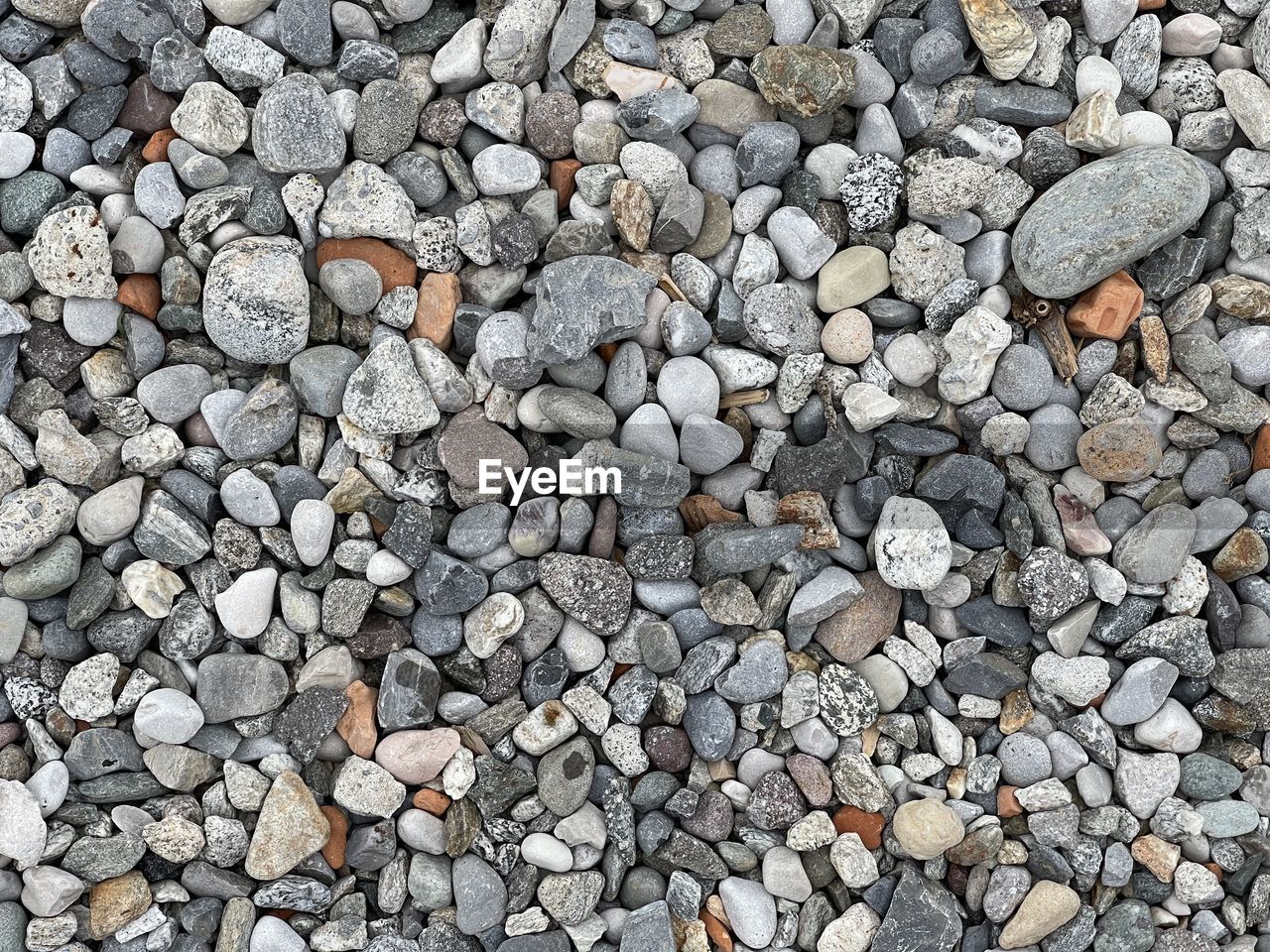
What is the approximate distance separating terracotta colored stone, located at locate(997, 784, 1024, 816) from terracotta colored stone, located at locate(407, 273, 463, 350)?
1.13 meters

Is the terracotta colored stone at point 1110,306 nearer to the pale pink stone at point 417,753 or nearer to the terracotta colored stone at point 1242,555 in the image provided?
the terracotta colored stone at point 1242,555

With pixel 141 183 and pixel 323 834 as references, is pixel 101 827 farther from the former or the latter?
pixel 141 183

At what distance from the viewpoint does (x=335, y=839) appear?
4.92 ft

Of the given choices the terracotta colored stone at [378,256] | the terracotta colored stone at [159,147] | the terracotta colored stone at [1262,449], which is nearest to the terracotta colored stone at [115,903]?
the terracotta colored stone at [378,256]

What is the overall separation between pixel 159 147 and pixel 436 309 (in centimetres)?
49

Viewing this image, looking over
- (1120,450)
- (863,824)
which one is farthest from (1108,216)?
(863,824)

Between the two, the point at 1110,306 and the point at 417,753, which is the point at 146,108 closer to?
the point at 417,753

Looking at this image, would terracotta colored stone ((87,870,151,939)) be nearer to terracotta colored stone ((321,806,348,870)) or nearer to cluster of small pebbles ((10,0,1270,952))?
cluster of small pebbles ((10,0,1270,952))

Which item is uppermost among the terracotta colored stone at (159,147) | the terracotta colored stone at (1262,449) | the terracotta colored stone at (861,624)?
the terracotta colored stone at (159,147)

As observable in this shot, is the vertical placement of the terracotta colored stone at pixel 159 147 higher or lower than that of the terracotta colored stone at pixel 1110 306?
higher

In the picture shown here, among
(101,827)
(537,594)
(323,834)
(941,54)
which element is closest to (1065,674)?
(537,594)

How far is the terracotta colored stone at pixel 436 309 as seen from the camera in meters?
1.51

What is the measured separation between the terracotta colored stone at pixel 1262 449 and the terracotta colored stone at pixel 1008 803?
0.66m

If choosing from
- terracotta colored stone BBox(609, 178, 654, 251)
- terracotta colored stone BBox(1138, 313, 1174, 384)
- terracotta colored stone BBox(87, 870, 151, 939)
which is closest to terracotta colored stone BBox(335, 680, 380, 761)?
terracotta colored stone BBox(87, 870, 151, 939)
